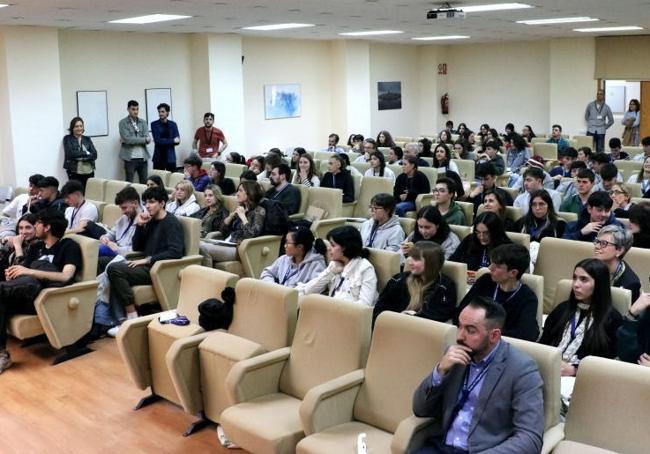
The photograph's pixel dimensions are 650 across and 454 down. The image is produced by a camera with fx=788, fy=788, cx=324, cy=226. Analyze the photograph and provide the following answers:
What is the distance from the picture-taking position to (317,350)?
426cm

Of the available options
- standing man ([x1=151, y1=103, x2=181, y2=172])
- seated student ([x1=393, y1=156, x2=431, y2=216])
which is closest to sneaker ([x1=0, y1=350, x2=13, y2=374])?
seated student ([x1=393, y1=156, x2=431, y2=216])

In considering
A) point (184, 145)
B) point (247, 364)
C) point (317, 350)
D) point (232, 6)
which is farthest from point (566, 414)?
point (184, 145)

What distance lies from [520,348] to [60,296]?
388cm

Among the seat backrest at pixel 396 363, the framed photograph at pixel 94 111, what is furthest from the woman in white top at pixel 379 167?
the seat backrest at pixel 396 363

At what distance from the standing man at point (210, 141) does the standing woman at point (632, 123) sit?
948cm

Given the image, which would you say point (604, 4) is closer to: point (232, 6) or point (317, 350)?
point (232, 6)

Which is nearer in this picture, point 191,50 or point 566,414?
point 566,414

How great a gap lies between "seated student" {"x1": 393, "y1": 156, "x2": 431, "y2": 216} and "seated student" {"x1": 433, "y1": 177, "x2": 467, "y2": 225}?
2.16 m

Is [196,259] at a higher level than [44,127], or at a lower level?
lower

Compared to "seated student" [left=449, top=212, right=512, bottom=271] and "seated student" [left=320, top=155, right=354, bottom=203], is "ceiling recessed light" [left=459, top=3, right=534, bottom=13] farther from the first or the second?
"seated student" [left=449, top=212, right=512, bottom=271]

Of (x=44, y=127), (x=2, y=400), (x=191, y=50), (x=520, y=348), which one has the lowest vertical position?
(x=2, y=400)

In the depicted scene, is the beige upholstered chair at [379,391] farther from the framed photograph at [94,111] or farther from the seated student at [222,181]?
the framed photograph at [94,111]

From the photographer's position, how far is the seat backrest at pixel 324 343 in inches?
162

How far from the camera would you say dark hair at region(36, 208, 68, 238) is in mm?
6142
